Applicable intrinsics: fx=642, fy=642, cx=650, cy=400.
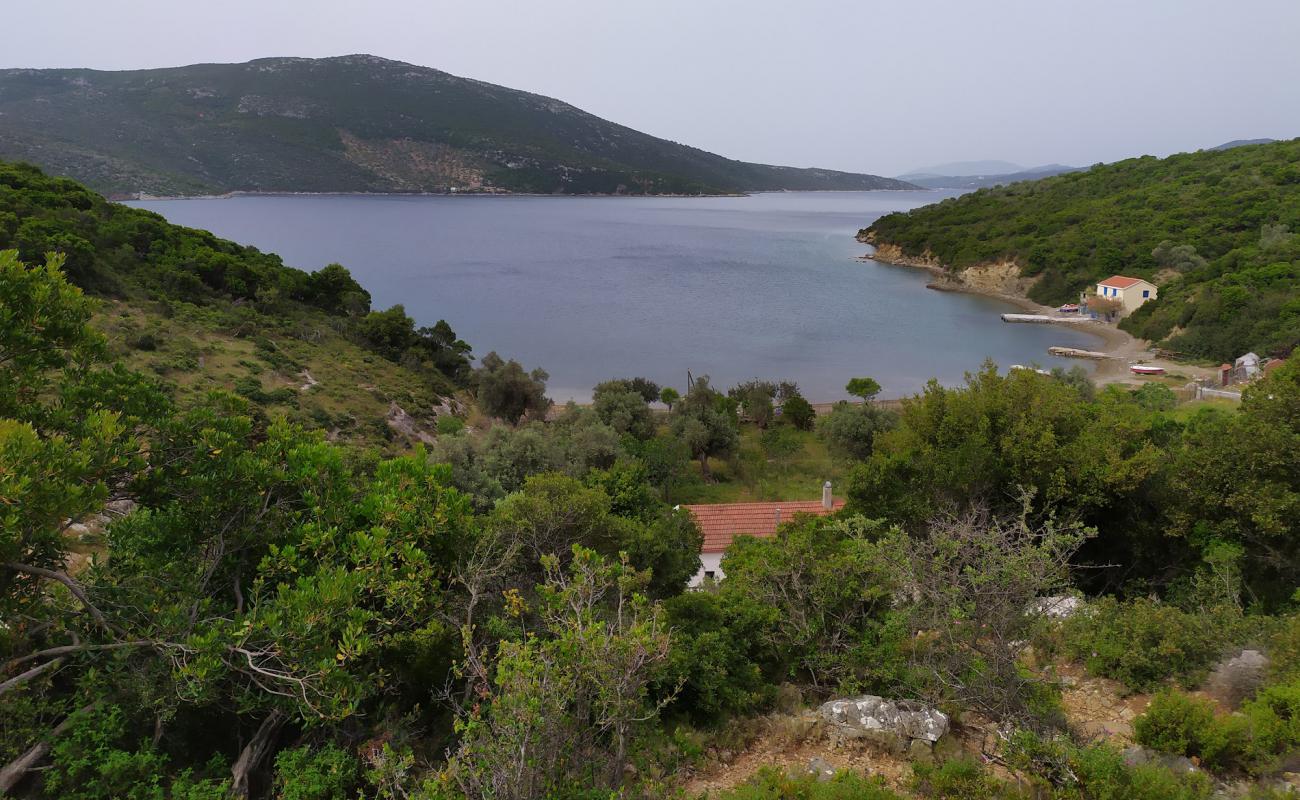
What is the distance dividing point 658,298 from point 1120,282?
35775 mm

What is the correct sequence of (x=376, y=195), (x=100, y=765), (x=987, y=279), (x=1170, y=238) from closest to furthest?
(x=100, y=765) < (x=1170, y=238) < (x=987, y=279) < (x=376, y=195)

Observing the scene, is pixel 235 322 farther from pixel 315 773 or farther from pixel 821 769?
pixel 821 769

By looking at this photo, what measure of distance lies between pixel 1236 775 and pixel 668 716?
14.1ft

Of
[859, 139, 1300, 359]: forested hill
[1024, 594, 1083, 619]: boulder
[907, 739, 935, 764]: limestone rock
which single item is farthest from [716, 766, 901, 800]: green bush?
[859, 139, 1300, 359]: forested hill

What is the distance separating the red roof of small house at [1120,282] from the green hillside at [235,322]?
4834 cm

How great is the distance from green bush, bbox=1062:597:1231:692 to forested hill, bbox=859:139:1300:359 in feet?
118

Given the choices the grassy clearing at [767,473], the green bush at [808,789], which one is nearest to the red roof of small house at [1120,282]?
the grassy clearing at [767,473]

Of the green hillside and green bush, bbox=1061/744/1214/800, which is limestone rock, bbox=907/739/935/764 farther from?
the green hillside

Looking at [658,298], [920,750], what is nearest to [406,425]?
[920,750]

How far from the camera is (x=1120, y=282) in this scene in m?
48.9

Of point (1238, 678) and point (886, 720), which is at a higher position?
point (1238, 678)

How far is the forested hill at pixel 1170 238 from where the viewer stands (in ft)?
122

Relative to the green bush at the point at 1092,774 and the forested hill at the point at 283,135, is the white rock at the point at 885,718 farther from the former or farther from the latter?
the forested hill at the point at 283,135

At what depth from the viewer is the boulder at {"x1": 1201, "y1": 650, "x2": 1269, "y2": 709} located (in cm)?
550
